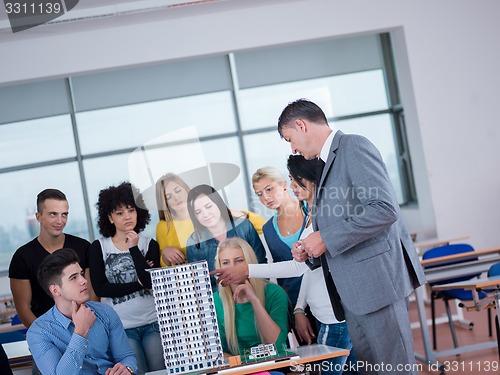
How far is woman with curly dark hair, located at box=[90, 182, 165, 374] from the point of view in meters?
3.77

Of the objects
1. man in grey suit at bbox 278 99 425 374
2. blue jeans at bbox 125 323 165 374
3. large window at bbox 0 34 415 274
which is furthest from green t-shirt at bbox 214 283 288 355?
large window at bbox 0 34 415 274

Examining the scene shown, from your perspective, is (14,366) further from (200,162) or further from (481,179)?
(481,179)

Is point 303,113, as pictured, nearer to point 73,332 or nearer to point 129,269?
point 73,332

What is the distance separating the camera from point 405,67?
7047 mm

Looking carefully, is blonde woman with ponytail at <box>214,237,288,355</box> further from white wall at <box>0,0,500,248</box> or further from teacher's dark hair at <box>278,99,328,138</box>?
white wall at <box>0,0,500,248</box>

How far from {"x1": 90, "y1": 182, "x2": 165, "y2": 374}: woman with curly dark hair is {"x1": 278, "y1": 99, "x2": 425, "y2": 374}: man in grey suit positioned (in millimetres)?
1344

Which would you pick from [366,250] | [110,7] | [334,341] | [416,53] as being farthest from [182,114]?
[366,250]

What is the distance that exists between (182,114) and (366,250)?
20.5 ft

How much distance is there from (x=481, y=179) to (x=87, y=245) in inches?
175

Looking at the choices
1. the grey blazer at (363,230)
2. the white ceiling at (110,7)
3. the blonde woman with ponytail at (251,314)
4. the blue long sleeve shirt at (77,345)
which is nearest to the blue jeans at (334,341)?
the blonde woman with ponytail at (251,314)

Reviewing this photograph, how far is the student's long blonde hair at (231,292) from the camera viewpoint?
3.58 m

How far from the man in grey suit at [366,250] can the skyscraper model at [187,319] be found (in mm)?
456

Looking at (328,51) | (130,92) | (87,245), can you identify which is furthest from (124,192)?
(328,51)

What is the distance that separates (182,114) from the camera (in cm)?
870
